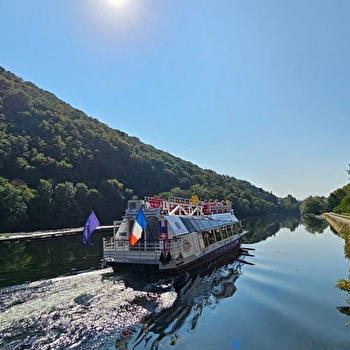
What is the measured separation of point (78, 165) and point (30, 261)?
8260 centimetres

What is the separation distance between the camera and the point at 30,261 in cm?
3086

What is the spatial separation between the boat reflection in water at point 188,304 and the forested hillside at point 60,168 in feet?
183

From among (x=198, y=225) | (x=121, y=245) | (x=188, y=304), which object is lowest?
(x=188, y=304)

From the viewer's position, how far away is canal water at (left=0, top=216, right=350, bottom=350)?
460 inches

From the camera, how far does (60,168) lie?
97562 mm

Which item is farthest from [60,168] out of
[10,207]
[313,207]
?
[313,207]

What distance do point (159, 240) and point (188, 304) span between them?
6.20 meters

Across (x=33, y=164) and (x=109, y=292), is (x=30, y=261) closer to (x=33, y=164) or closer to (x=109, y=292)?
(x=109, y=292)

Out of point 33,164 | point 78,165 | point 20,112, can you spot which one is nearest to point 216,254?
point 33,164

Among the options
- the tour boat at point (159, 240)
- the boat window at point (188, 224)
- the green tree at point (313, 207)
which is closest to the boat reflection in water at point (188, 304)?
the tour boat at point (159, 240)

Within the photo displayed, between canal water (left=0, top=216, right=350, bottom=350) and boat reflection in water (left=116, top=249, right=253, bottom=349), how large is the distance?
4 centimetres

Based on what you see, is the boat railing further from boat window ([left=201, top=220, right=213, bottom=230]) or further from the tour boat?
boat window ([left=201, top=220, right=213, bottom=230])

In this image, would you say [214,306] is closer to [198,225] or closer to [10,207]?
[198,225]

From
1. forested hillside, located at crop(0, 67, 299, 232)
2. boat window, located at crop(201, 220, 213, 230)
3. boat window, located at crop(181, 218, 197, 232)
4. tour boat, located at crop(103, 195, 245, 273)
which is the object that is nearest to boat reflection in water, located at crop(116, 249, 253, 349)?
tour boat, located at crop(103, 195, 245, 273)
